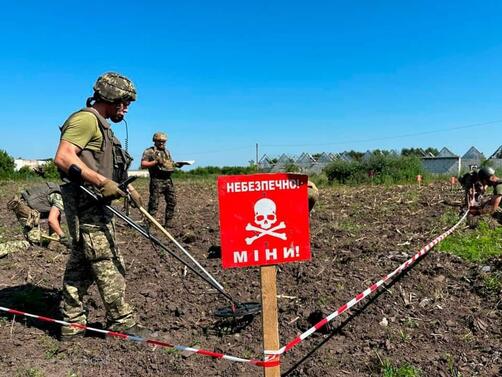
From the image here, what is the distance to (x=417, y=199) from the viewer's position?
10.2 m

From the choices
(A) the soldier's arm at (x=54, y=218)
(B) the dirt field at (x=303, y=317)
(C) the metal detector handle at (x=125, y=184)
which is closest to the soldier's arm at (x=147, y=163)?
(A) the soldier's arm at (x=54, y=218)

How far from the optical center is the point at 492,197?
23.3 feet

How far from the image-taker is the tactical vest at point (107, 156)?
355 centimetres

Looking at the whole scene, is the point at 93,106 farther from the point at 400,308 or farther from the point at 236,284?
the point at 400,308

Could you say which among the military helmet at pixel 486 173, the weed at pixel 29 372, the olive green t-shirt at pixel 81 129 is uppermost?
the olive green t-shirt at pixel 81 129

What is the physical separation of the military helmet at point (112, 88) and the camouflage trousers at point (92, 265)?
0.80 meters

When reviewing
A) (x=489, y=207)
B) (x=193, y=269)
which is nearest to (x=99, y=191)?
(x=193, y=269)

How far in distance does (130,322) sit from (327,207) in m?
6.92

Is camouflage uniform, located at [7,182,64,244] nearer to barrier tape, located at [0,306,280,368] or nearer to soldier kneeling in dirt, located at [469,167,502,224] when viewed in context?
barrier tape, located at [0,306,280,368]

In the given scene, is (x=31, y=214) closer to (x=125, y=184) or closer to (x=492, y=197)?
(x=125, y=184)

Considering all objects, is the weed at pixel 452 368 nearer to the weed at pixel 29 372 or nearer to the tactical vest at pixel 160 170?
the weed at pixel 29 372

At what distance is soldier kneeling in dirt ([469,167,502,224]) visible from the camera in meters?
6.96

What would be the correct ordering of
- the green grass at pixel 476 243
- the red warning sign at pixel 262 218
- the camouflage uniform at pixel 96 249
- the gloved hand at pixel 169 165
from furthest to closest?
the gloved hand at pixel 169 165
the green grass at pixel 476 243
the camouflage uniform at pixel 96 249
the red warning sign at pixel 262 218

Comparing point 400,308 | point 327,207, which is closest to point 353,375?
point 400,308
